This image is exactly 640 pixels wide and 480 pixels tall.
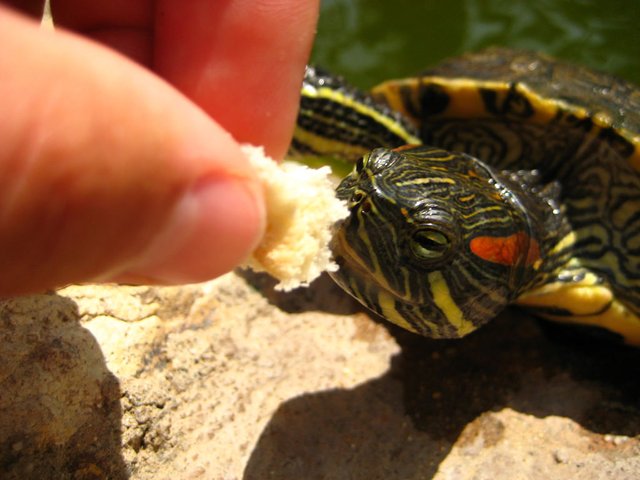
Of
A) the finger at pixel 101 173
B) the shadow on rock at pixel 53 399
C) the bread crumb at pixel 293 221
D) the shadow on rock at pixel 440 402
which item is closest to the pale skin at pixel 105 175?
the finger at pixel 101 173

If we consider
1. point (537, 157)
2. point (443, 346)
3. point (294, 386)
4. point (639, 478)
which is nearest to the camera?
point (639, 478)

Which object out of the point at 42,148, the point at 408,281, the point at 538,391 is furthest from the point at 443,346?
the point at 42,148

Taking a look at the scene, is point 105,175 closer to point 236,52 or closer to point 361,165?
point 236,52

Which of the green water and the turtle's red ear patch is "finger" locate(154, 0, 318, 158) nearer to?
the turtle's red ear patch

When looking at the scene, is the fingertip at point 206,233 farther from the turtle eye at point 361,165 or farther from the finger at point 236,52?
the turtle eye at point 361,165

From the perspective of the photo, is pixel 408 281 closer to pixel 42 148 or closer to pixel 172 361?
pixel 172 361

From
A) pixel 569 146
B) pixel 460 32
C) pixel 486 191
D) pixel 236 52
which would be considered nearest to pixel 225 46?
pixel 236 52
